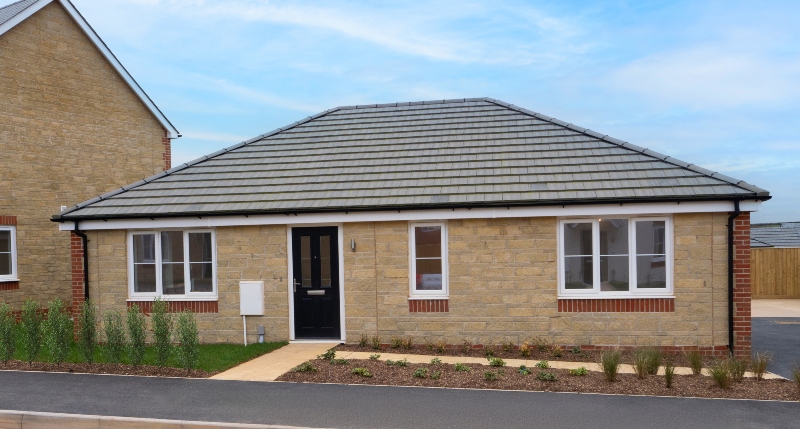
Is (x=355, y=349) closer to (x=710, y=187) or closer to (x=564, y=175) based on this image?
Answer: (x=564, y=175)

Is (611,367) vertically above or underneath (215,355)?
above

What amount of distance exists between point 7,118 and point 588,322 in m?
15.2

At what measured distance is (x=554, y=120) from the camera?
14750 millimetres

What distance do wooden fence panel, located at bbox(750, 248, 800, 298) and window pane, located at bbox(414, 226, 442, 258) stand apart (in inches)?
624

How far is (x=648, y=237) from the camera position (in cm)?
1194

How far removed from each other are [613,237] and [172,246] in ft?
28.6

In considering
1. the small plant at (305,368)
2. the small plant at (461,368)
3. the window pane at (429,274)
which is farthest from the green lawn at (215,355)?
the small plant at (461,368)

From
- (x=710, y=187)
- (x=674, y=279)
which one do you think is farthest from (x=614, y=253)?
(x=710, y=187)

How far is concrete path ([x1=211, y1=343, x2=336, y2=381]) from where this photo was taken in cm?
998

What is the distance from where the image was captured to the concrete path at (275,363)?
9984 mm

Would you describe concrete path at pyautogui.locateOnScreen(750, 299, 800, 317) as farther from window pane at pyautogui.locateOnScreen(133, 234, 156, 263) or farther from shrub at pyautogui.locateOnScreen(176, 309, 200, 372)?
window pane at pyautogui.locateOnScreen(133, 234, 156, 263)

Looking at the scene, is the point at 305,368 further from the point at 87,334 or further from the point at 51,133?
the point at 51,133

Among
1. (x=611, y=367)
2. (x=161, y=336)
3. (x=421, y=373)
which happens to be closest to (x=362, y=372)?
(x=421, y=373)

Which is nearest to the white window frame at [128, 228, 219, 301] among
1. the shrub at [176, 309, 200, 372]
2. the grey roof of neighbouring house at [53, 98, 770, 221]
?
the grey roof of neighbouring house at [53, 98, 770, 221]
